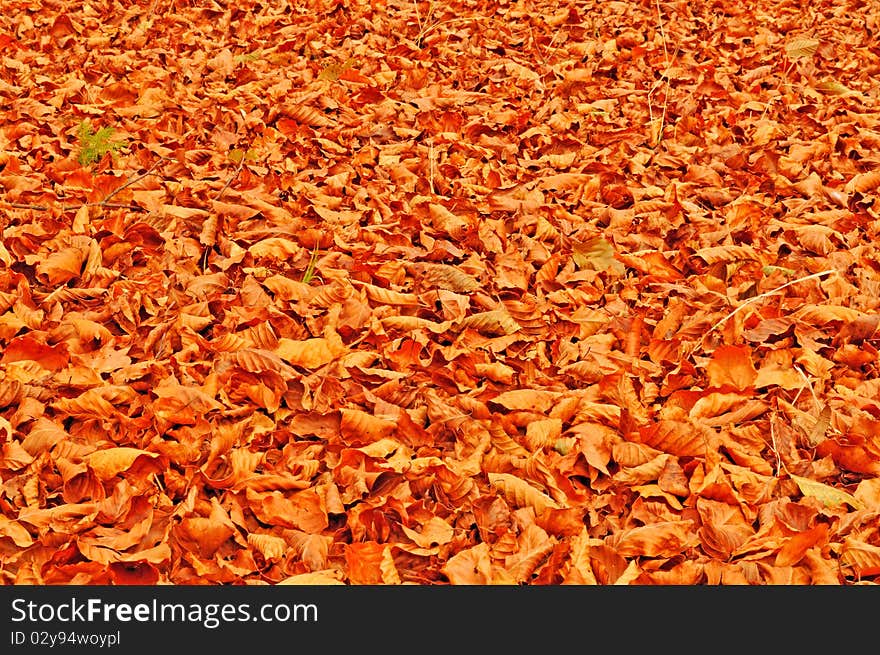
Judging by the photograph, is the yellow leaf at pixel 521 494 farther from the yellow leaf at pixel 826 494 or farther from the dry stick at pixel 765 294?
the dry stick at pixel 765 294

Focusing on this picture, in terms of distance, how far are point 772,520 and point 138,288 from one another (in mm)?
1955

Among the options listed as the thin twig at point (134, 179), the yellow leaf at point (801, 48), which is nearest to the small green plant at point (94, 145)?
the thin twig at point (134, 179)

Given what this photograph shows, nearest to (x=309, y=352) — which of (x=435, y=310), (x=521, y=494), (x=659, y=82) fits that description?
(x=435, y=310)

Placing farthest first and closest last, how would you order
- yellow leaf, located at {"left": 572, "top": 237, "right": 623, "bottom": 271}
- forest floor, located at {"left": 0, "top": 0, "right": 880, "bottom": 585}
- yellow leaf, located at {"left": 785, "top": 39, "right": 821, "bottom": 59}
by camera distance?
yellow leaf, located at {"left": 785, "top": 39, "right": 821, "bottom": 59}, yellow leaf, located at {"left": 572, "top": 237, "right": 623, "bottom": 271}, forest floor, located at {"left": 0, "top": 0, "right": 880, "bottom": 585}

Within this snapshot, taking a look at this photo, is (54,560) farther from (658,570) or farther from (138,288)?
(658,570)

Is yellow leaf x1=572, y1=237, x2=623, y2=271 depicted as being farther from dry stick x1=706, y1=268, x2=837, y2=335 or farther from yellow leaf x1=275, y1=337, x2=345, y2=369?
yellow leaf x1=275, y1=337, x2=345, y2=369

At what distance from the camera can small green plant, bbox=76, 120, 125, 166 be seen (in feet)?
12.2

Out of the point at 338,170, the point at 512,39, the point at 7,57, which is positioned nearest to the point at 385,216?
the point at 338,170

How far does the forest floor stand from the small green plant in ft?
0.06

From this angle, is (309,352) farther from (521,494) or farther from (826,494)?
(826,494)

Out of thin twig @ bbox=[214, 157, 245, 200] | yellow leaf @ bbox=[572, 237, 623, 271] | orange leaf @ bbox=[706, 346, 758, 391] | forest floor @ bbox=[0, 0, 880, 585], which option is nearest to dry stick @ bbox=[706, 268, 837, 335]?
forest floor @ bbox=[0, 0, 880, 585]

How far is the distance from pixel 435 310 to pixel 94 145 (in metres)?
1.71

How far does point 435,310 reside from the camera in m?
2.96

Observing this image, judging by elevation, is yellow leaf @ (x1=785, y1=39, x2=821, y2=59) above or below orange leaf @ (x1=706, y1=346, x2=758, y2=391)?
above
